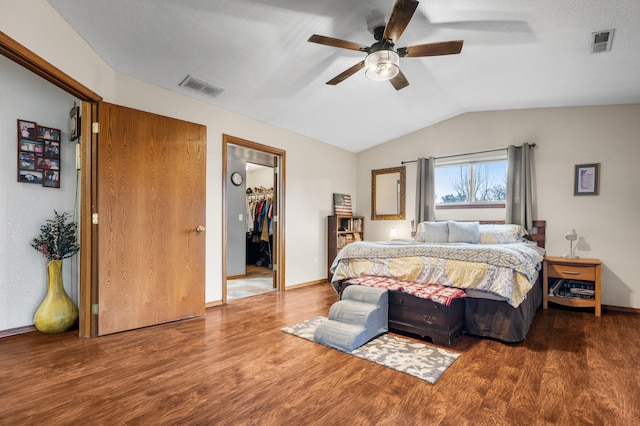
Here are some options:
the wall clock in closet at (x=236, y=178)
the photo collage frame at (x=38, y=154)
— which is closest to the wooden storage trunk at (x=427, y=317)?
the photo collage frame at (x=38, y=154)

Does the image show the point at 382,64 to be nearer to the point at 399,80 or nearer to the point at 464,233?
the point at 399,80

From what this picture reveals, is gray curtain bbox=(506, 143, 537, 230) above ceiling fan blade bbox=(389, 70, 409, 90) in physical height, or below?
below

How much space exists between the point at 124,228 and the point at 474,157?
15.7 feet

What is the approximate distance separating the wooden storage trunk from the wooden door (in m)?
2.09

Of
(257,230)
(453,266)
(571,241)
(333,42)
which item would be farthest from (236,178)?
(571,241)

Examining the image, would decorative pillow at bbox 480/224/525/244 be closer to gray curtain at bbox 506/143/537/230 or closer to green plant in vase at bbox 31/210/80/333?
gray curtain at bbox 506/143/537/230

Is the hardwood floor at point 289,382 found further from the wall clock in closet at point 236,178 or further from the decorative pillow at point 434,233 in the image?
the wall clock in closet at point 236,178

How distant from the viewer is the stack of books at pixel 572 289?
3.73 metres

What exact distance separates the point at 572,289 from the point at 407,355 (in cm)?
278

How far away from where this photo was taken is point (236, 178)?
5816 mm

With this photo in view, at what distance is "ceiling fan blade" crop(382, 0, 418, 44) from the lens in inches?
77.5

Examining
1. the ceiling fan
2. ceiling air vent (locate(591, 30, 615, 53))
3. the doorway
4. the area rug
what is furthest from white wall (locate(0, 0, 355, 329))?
ceiling air vent (locate(591, 30, 615, 53))

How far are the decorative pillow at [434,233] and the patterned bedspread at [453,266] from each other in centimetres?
111

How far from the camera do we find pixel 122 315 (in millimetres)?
2916
